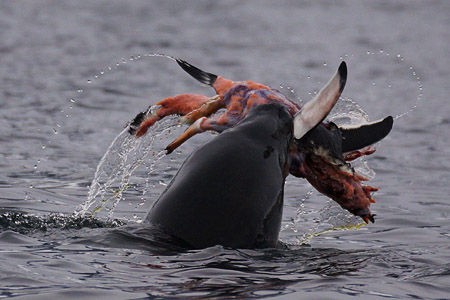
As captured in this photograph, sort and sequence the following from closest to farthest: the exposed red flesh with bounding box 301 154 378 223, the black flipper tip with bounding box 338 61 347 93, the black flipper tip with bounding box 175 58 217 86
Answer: the black flipper tip with bounding box 338 61 347 93
the exposed red flesh with bounding box 301 154 378 223
the black flipper tip with bounding box 175 58 217 86

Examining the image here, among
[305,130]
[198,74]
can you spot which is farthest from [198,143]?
[305,130]

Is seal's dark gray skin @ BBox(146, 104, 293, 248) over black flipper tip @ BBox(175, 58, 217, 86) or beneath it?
beneath

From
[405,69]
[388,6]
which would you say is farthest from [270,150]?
[388,6]

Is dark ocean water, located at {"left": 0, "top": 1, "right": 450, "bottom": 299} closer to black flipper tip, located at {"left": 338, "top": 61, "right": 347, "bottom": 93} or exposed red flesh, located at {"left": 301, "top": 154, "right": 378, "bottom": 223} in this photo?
exposed red flesh, located at {"left": 301, "top": 154, "right": 378, "bottom": 223}

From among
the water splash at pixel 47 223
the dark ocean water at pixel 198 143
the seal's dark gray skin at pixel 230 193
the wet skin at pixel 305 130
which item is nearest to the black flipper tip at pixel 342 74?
the wet skin at pixel 305 130

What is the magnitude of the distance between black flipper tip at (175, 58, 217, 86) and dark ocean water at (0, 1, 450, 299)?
1.63ft

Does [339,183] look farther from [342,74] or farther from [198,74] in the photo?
[198,74]

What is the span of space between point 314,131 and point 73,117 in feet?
29.3

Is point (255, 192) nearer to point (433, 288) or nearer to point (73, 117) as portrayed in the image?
point (433, 288)

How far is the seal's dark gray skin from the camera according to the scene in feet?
25.5

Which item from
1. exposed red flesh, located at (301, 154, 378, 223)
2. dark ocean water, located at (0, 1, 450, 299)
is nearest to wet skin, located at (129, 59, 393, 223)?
exposed red flesh, located at (301, 154, 378, 223)

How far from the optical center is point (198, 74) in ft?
28.2

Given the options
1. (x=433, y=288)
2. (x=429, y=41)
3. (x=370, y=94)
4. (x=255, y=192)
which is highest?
(x=429, y=41)

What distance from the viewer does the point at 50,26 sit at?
2573 cm
